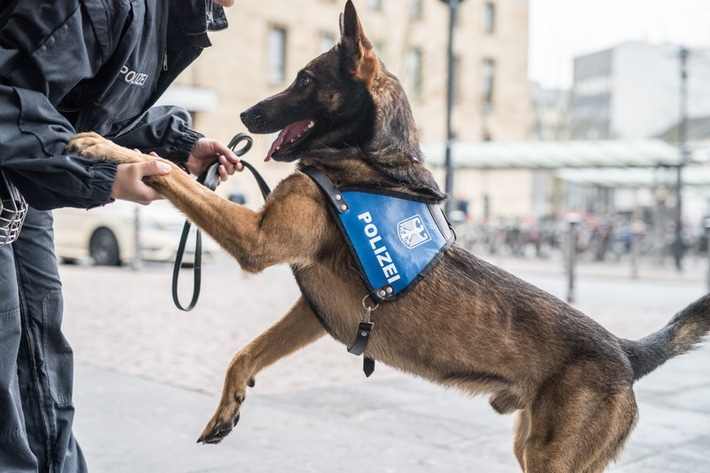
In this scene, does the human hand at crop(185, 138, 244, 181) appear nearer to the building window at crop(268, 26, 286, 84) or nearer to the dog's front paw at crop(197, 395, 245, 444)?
the dog's front paw at crop(197, 395, 245, 444)

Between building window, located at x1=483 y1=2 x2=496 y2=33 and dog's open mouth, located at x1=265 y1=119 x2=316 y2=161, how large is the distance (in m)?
42.9

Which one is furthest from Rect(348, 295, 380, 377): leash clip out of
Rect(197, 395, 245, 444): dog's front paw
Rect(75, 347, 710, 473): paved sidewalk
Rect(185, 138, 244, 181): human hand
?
Rect(75, 347, 710, 473): paved sidewalk

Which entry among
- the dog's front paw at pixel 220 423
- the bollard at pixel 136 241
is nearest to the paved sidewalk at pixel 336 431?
the dog's front paw at pixel 220 423

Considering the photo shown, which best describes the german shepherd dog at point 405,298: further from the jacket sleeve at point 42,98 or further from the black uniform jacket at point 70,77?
the jacket sleeve at point 42,98

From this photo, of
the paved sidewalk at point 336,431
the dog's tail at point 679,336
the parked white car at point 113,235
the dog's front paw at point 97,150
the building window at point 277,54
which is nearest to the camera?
the dog's front paw at point 97,150

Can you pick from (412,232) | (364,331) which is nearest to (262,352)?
(364,331)

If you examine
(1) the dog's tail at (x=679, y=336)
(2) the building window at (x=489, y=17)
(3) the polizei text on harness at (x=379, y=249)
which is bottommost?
(1) the dog's tail at (x=679, y=336)

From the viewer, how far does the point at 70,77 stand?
2.13 meters

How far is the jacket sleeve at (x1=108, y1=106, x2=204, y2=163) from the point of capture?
9.73 feet

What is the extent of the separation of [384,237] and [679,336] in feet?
4.11

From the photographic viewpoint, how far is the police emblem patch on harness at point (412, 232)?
9.04 ft

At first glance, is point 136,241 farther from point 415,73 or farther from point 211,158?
point 415,73

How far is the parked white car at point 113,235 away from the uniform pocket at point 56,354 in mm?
12502

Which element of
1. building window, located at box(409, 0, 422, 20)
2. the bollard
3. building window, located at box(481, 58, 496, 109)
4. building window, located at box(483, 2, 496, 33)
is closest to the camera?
the bollard
